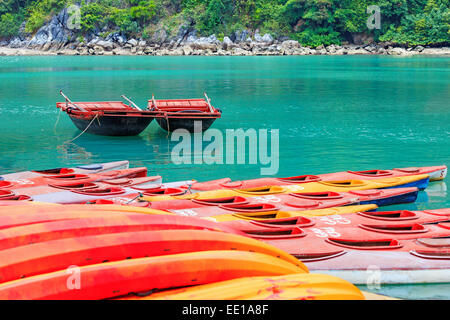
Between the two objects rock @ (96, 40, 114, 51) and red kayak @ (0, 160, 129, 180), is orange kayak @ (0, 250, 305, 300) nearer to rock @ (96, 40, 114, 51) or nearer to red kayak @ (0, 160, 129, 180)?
red kayak @ (0, 160, 129, 180)

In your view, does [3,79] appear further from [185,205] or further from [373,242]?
[373,242]

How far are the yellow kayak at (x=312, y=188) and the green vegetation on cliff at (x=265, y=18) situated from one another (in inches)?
3234

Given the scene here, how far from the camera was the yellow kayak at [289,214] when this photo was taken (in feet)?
26.5

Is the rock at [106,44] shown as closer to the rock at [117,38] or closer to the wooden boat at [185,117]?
the rock at [117,38]

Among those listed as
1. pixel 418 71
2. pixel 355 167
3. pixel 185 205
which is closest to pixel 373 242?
pixel 185 205

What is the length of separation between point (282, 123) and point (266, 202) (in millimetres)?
14202

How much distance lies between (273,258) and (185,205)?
5.59 meters

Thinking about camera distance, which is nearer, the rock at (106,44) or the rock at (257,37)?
the rock at (257,37)

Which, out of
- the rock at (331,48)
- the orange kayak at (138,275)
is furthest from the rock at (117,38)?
the orange kayak at (138,275)

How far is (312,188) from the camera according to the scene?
423 inches

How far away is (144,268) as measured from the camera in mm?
3170

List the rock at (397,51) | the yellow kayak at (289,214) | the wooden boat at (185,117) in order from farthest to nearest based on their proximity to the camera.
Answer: the rock at (397,51) < the wooden boat at (185,117) < the yellow kayak at (289,214)

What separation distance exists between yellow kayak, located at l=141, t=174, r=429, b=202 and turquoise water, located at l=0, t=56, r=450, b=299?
1.98 ft

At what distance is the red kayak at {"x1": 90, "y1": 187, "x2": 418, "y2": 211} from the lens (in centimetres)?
888
